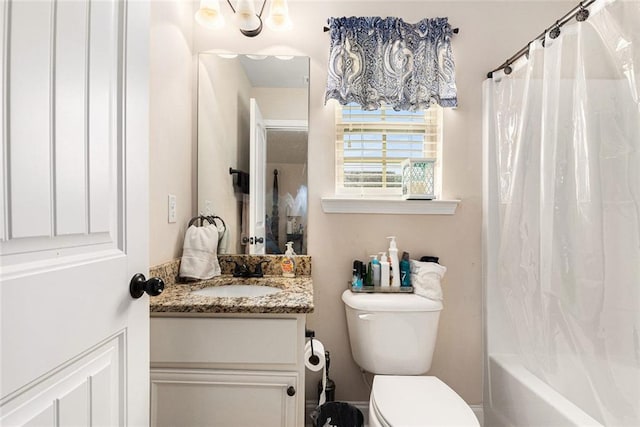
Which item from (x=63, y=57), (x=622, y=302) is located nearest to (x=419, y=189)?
(x=622, y=302)

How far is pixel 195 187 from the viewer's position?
66.9 inches

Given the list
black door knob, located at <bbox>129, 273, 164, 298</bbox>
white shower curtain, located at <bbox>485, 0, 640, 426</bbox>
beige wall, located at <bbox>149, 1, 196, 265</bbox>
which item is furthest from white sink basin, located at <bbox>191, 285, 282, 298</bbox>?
white shower curtain, located at <bbox>485, 0, 640, 426</bbox>

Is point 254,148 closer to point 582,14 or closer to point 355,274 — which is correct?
point 355,274

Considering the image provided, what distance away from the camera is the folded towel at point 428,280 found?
152 cm

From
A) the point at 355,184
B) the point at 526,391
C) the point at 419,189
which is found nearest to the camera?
the point at 526,391

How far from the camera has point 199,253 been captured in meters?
1.50

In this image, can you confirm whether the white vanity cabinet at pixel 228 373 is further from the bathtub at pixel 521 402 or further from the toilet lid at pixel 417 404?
the bathtub at pixel 521 402

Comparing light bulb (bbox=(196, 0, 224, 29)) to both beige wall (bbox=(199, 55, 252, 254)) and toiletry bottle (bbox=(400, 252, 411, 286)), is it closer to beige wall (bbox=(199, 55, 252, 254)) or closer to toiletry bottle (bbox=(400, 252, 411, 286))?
beige wall (bbox=(199, 55, 252, 254))

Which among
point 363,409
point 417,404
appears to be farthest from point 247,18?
point 363,409

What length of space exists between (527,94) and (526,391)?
1.22 metres

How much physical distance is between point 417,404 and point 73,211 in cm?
120

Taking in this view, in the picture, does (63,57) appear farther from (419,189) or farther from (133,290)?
(419,189)

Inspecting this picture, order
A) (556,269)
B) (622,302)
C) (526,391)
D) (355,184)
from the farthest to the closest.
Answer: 1. (355,184)
2. (526,391)
3. (556,269)
4. (622,302)

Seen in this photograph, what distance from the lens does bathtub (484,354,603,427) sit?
1.16 meters
